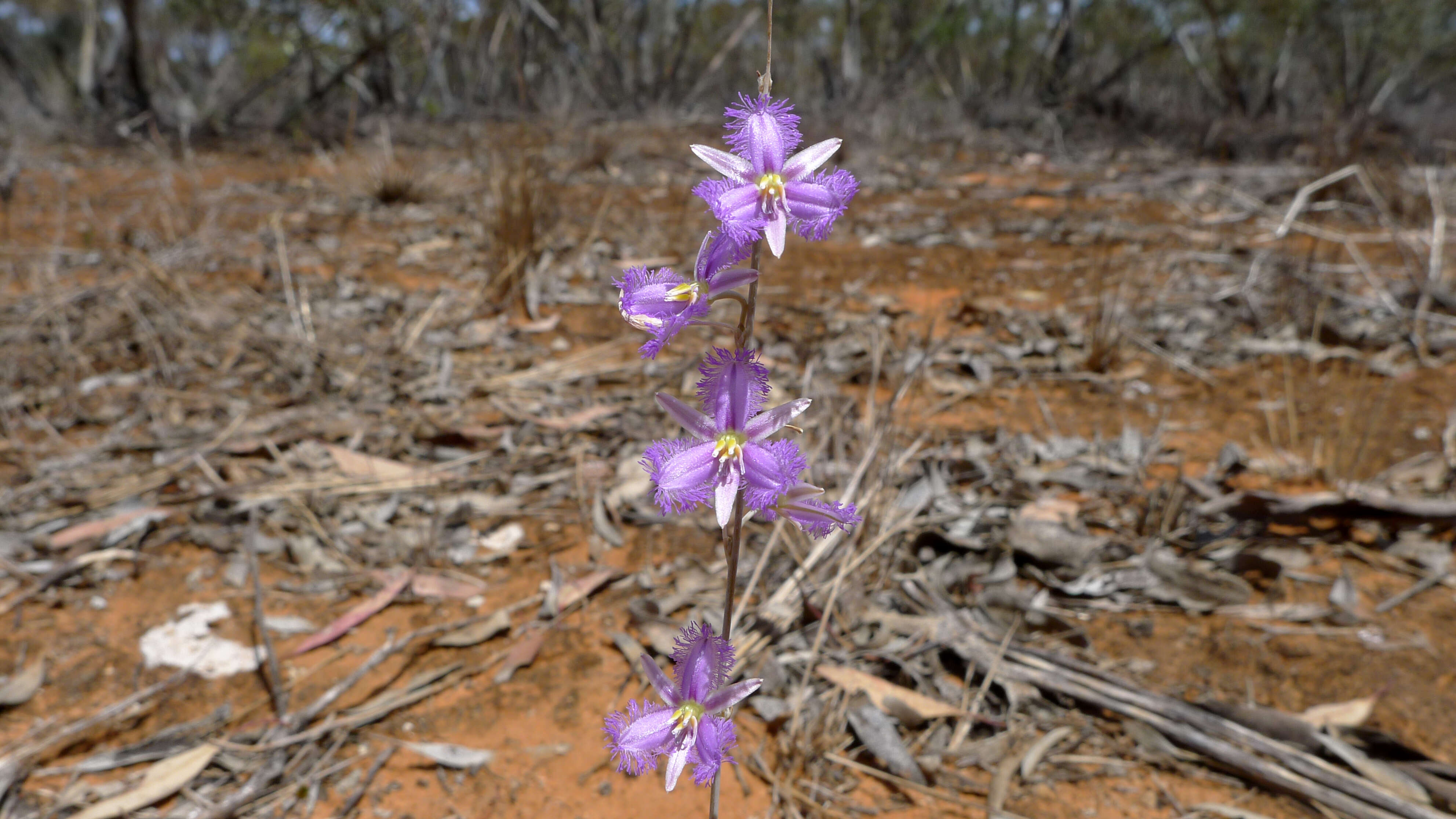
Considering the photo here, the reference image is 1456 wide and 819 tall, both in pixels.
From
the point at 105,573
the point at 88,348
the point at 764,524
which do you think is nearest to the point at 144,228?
the point at 88,348

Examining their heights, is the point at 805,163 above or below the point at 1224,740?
above

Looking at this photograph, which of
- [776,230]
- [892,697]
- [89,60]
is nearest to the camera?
[776,230]

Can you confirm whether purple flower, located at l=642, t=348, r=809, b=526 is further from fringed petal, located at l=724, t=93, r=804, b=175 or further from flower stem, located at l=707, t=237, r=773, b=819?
fringed petal, located at l=724, t=93, r=804, b=175

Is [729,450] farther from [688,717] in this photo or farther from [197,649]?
[197,649]

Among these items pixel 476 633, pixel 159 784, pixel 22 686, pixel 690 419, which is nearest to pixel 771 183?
pixel 690 419

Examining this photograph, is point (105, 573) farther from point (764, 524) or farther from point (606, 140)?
point (606, 140)

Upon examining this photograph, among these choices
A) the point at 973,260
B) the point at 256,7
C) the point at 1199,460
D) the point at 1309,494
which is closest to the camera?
the point at 1309,494
